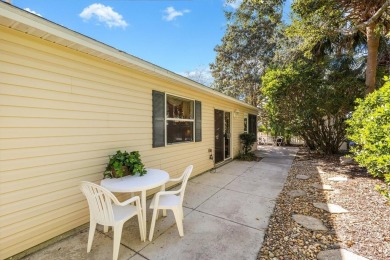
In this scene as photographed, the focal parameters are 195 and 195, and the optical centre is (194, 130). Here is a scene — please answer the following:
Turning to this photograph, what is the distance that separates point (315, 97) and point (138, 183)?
7.98 meters

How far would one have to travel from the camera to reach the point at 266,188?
15.4 ft

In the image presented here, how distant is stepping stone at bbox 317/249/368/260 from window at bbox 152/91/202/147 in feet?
10.5

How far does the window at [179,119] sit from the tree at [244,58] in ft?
36.9

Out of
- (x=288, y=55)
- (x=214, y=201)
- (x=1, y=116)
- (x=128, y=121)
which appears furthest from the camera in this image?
(x=288, y=55)

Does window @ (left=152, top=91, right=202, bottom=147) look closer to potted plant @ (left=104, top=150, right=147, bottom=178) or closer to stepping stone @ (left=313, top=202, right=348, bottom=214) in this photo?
potted plant @ (left=104, top=150, right=147, bottom=178)

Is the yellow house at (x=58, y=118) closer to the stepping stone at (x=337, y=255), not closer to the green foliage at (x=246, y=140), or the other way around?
the stepping stone at (x=337, y=255)

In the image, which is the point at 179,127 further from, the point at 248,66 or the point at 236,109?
the point at 248,66

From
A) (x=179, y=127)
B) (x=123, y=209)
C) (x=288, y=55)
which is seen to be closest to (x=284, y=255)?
(x=123, y=209)

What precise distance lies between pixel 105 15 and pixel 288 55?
9.62 m

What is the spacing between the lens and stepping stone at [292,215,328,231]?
2857 mm

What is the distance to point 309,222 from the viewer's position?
9.89 ft

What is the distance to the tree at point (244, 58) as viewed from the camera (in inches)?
584

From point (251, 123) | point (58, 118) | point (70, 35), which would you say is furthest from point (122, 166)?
point (251, 123)

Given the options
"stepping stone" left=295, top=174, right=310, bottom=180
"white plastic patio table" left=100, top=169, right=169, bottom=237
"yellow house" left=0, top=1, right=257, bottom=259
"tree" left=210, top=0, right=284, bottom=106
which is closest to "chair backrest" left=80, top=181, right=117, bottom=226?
"white plastic patio table" left=100, top=169, right=169, bottom=237
